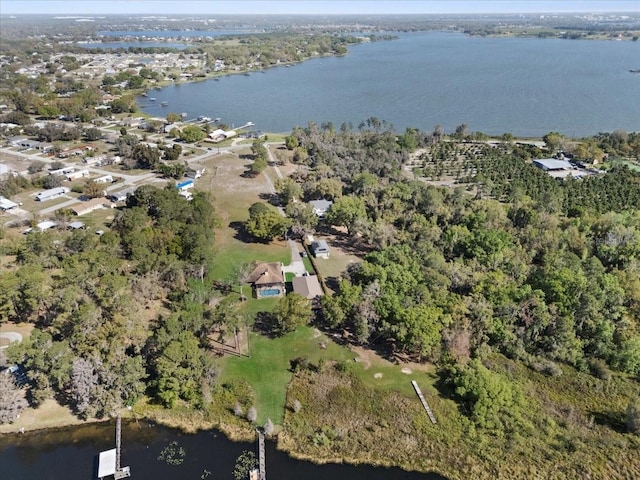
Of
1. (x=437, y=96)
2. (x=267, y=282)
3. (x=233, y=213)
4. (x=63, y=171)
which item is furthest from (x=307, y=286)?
(x=437, y=96)

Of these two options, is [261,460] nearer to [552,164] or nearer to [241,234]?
[241,234]

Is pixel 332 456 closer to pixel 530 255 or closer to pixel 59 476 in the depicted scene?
pixel 59 476

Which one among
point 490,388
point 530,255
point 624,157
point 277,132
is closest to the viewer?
point 490,388

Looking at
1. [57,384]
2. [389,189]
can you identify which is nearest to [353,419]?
[57,384]

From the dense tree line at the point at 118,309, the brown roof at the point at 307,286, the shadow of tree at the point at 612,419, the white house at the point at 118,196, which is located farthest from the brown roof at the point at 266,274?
the white house at the point at 118,196

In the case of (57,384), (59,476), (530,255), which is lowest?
(59,476)
